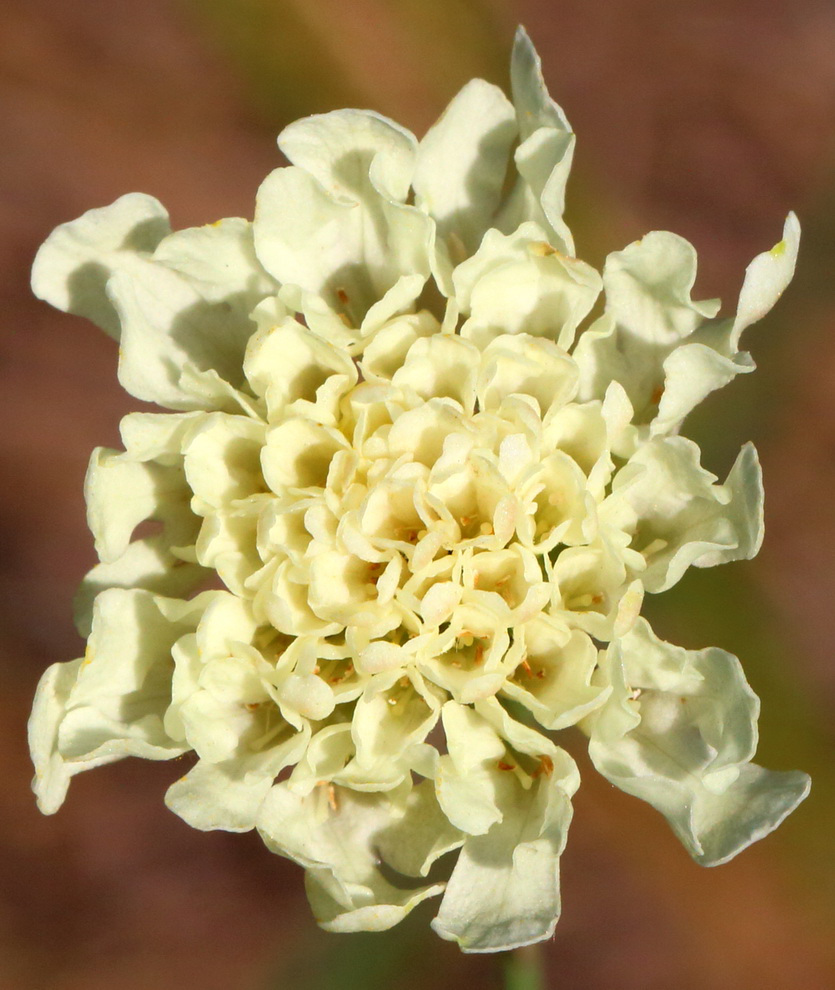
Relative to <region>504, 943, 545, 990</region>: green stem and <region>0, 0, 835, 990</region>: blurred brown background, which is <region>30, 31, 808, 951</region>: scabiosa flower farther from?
<region>0, 0, 835, 990</region>: blurred brown background

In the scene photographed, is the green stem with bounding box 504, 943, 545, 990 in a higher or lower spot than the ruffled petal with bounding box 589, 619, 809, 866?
lower

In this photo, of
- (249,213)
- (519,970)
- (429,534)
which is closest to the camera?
(429,534)

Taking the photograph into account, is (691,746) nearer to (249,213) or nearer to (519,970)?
(519,970)

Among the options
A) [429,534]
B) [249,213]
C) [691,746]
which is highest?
[249,213]

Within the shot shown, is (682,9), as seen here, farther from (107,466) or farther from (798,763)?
(107,466)

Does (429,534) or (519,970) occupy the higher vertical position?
(429,534)

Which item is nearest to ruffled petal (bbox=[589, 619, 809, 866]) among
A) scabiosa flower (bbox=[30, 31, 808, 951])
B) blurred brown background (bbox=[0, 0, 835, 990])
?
scabiosa flower (bbox=[30, 31, 808, 951])

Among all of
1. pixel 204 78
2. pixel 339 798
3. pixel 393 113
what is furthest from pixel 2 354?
pixel 339 798

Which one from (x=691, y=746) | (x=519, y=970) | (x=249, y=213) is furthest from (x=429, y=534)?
(x=249, y=213)
